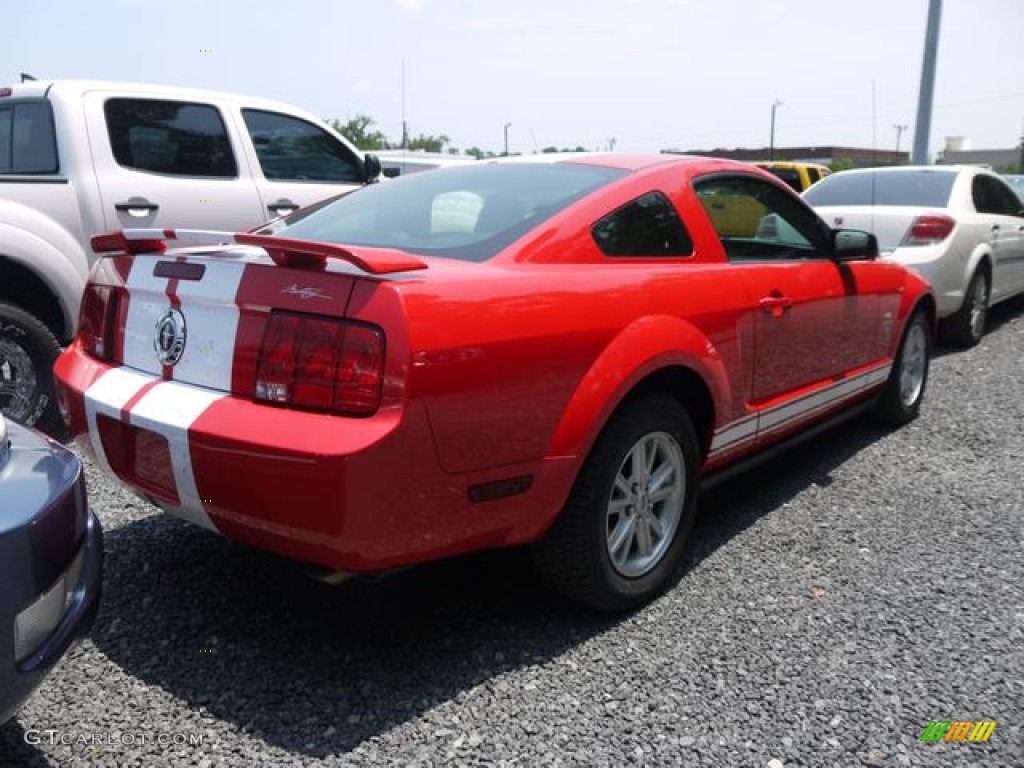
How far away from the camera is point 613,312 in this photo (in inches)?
104

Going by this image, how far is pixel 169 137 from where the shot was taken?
5086 mm

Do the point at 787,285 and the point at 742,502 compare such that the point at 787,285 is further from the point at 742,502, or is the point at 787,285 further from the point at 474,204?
the point at 474,204

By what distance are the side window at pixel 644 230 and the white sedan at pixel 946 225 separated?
414 centimetres

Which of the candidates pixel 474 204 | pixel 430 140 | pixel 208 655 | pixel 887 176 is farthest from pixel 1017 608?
pixel 430 140

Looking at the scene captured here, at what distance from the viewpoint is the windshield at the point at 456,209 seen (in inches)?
107

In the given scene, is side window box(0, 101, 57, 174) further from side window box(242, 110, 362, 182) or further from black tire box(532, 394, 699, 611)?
black tire box(532, 394, 699, 611)

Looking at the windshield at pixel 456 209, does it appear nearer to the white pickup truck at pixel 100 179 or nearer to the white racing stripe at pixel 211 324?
the white racing stripe at pixel 211 324

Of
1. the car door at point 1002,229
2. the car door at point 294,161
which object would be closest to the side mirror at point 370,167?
the car door at point 294,161

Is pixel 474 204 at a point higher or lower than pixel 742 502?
higher

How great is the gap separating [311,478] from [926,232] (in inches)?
238

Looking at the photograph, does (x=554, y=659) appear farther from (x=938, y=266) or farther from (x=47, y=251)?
(x=938, y=266)

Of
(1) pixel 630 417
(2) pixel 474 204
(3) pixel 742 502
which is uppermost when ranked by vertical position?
(2) pixel 474 204

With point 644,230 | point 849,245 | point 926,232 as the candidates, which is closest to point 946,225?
point 926,232

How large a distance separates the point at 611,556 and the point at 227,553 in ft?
4.68
